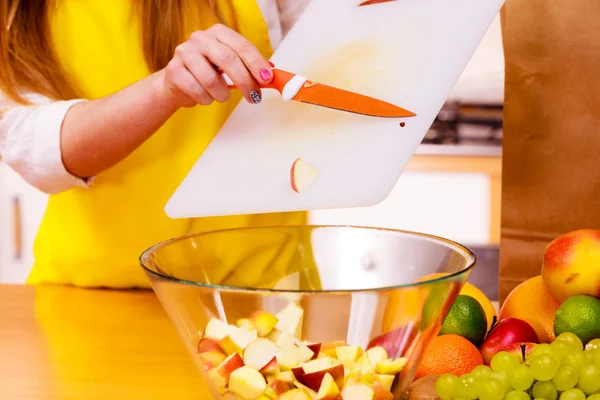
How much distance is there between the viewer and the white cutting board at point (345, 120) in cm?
76

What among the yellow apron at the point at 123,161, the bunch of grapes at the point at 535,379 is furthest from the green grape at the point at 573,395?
the yellow apron at the point at 123,161

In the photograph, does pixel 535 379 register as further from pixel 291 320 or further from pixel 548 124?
pixel 548 124

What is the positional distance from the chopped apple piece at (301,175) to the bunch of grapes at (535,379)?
0.97 feet

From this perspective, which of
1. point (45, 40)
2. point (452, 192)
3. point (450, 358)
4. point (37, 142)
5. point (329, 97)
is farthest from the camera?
point (452, 192)

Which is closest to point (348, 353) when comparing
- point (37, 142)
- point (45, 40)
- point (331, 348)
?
point (331, 348)

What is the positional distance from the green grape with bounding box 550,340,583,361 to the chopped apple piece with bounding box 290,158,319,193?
1.02ft

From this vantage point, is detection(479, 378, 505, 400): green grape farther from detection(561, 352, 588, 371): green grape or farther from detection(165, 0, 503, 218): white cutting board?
detection(165, 0, 503, 218): white cutting board

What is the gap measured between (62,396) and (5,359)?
0.11 metres

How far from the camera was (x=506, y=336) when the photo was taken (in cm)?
65

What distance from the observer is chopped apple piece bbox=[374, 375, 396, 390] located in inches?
21.3

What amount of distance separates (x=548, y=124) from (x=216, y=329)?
1.59ft

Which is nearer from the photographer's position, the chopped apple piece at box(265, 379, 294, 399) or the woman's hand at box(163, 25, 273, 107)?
the chopped apple piece at box(265, 379, 294, 399)

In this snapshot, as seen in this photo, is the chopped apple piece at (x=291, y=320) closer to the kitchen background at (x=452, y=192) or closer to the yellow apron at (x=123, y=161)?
the yellow apron at (x=123, y=161)

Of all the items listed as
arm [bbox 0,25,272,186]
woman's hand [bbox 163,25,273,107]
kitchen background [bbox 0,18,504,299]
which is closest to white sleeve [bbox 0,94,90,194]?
arm [bbox 0,25,272,186]
